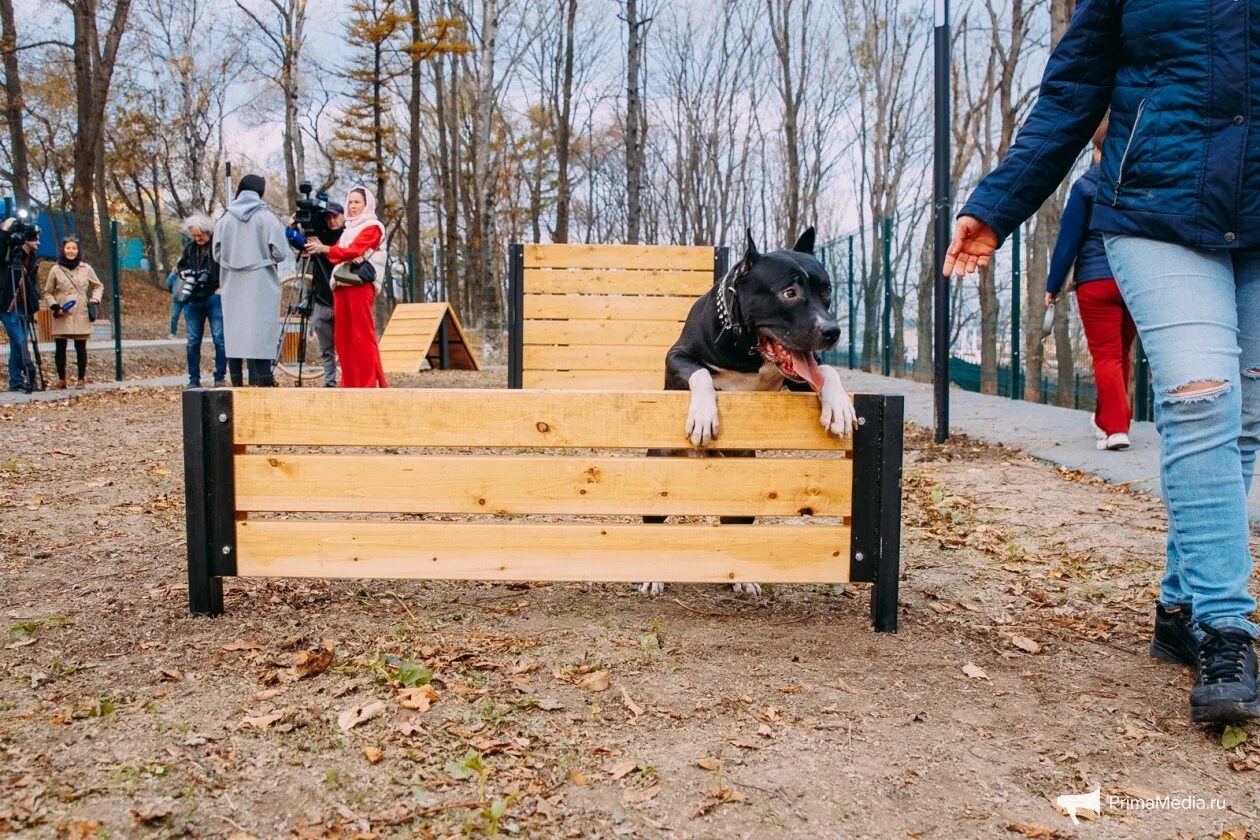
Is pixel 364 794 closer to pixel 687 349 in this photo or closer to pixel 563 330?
pixel 687 349

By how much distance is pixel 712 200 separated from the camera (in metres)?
39.7

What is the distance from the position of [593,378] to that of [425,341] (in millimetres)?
8069

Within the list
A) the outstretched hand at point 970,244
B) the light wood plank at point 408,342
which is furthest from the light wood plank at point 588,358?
the light wood plank at point 408,342

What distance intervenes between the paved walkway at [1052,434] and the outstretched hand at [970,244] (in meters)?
2.48

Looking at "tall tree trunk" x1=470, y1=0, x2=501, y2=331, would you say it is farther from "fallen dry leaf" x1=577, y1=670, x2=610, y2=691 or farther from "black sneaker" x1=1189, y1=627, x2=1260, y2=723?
"black sneaker" x1=1189, y1=627, x2=1260, y2=723

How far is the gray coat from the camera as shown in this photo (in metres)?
8.95

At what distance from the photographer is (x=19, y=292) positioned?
1120 centimetres

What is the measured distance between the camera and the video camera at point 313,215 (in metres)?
9.16

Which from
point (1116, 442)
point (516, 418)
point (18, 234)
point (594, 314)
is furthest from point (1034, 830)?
point (18, 234)

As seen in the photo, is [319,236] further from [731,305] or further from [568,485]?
[568,485]

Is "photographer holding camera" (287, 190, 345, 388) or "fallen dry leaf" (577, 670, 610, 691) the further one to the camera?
"photographer holding camera" (287, 190, 345, 388)

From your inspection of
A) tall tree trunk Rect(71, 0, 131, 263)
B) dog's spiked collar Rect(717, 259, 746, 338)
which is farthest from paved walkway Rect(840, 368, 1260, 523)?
tall tree trunk Rect(71, 0, 131, 263)

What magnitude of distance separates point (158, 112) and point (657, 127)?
21.3 m

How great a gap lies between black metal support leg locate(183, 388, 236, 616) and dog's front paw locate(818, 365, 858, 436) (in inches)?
75.7
